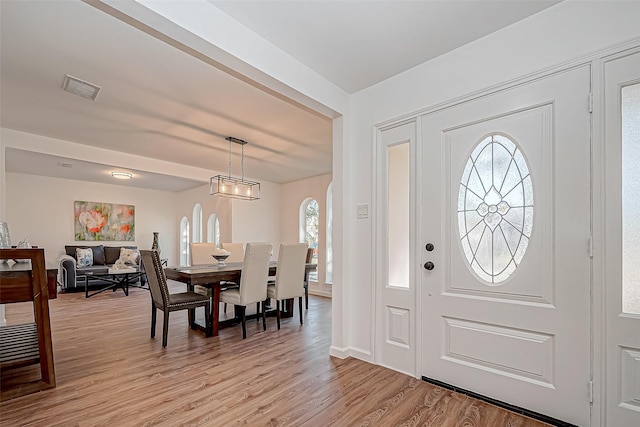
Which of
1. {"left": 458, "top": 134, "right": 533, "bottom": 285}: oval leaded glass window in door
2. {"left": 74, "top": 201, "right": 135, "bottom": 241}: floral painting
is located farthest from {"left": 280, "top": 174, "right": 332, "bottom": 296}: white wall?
{"left": 458, "top": 134, "right": 533, "bottom": 285}: oval leaded glass window in door

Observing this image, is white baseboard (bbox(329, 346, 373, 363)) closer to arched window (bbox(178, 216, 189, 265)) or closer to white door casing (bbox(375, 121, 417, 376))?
white door casing (bbox(375, 121, 417, 376))

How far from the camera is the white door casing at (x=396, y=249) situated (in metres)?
2.54

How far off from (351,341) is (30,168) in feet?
23.5

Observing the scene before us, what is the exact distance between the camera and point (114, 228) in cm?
789

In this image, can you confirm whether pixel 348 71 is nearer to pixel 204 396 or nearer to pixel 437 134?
pixel 437 134

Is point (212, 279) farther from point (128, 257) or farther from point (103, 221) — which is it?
point (103, 221)

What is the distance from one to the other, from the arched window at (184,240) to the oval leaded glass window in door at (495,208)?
8.00 metres

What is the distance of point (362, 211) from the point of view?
289cm

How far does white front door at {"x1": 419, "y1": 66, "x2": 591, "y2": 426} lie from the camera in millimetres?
1815

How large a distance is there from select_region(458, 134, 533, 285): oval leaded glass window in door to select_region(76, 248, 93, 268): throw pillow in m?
7.59

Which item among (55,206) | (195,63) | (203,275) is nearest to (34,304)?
(203,275)

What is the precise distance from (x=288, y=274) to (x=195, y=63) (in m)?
2.48

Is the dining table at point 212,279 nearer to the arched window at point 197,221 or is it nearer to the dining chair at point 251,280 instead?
the dining chair at point 251,280

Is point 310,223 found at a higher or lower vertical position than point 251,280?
higher
